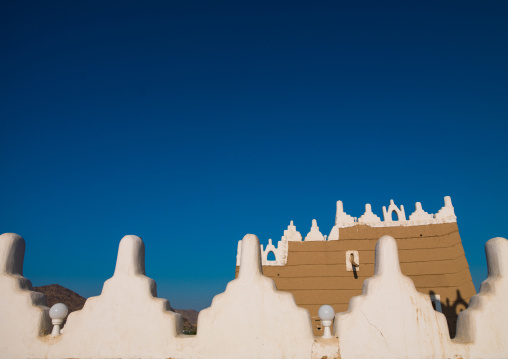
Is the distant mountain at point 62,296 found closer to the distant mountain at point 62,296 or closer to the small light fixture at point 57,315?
the distant mountain at point 62,296

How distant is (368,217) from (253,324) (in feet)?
47.7

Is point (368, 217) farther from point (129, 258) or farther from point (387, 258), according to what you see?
point (129, 258)

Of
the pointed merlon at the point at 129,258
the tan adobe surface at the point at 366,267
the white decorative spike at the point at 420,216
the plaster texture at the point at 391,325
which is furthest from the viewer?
the white decorative spike at the point at 420,216

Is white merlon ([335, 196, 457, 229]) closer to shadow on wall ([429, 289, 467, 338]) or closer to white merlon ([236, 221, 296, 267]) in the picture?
white merlon ([236, 221, 296, 267])

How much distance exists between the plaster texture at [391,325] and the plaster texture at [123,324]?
3.13 metres

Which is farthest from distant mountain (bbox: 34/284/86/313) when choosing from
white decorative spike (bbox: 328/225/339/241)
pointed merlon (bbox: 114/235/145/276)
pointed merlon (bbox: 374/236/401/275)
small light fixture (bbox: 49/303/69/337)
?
pointed merlon (bbox: 374/236/401/275)

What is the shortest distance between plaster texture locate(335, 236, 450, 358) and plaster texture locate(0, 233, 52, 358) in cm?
558

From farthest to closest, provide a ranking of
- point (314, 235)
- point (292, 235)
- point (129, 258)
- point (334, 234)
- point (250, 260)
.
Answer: point (292, 235), point (314, 235), point (334, 234), point (129, 258), point (250, 260)

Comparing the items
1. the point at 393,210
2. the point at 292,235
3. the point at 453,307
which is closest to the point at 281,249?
the point at 292,235

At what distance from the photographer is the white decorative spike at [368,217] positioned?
64.1 ft

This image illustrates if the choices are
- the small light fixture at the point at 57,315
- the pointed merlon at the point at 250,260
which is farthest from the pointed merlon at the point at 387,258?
the small light fixture at the point at 57,315

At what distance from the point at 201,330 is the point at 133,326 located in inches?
50.2

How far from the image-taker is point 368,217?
776 inches

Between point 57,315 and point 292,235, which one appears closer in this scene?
point 57,315
